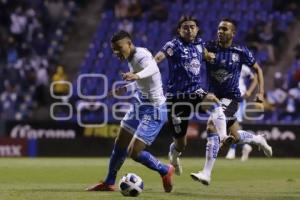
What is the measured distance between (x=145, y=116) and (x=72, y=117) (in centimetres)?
1197

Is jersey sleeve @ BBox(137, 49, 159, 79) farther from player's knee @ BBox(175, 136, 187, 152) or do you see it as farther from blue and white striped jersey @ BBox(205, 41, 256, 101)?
player's knee @ BBox(175, 136, 187, 152)

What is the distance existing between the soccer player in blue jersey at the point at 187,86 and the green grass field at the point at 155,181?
0.85 meters

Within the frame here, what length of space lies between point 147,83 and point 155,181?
2.93m

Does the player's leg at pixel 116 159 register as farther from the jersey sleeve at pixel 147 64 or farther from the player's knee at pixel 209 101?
the player's knee at pixel 209 101

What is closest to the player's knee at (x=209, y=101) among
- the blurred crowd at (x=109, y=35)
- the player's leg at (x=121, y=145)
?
the player's leg at (x=121, y=145)

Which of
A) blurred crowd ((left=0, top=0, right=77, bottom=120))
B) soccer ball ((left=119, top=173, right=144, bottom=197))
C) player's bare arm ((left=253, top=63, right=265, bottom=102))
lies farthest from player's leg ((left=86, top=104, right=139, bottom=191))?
blurred crowd ((left=0, top=0, right=77, bottom=120))

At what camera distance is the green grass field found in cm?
1034

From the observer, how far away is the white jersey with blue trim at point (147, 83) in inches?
411

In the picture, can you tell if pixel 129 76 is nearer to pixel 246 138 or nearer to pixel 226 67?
pixel 226 67

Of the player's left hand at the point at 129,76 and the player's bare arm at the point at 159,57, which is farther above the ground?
the player's bare arm at the point at 159,57

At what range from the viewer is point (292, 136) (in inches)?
850

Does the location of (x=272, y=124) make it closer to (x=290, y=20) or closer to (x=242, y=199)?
(x=290, y=20)

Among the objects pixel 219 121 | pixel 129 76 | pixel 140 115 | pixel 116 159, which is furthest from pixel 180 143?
pixel 129 76

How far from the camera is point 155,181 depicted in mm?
13172
